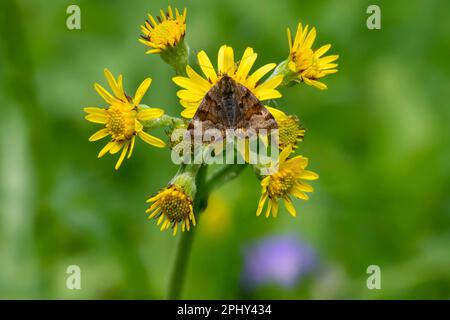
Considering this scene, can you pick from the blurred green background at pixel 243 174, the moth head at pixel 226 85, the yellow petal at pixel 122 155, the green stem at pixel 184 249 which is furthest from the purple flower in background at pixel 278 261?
the moth head at pixel 226 85

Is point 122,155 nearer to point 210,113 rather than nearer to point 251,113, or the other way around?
point 210,113

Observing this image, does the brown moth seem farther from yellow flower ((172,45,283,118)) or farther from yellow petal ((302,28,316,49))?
yellow petal ((302,28,316,49))

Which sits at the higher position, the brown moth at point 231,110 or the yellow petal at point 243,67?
the yellow petal at point 243,67

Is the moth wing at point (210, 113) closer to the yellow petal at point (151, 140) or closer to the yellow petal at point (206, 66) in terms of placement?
the yellow petal at point (206, 66)

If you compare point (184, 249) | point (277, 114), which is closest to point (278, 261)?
point (184, 249)

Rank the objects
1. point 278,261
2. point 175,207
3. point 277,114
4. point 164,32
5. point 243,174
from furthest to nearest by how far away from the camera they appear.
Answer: point 243,174 < point 278,261 < point 164,32 < point 277,114 < point 175,207

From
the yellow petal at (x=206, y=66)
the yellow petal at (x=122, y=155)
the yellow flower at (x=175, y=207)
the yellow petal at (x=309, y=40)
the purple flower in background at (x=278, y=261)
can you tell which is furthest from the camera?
the purple flower in background at (x=278, y=261)

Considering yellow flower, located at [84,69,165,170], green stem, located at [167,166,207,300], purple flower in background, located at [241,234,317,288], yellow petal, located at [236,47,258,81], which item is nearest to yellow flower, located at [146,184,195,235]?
green stem, located at [167,166,207,300]
